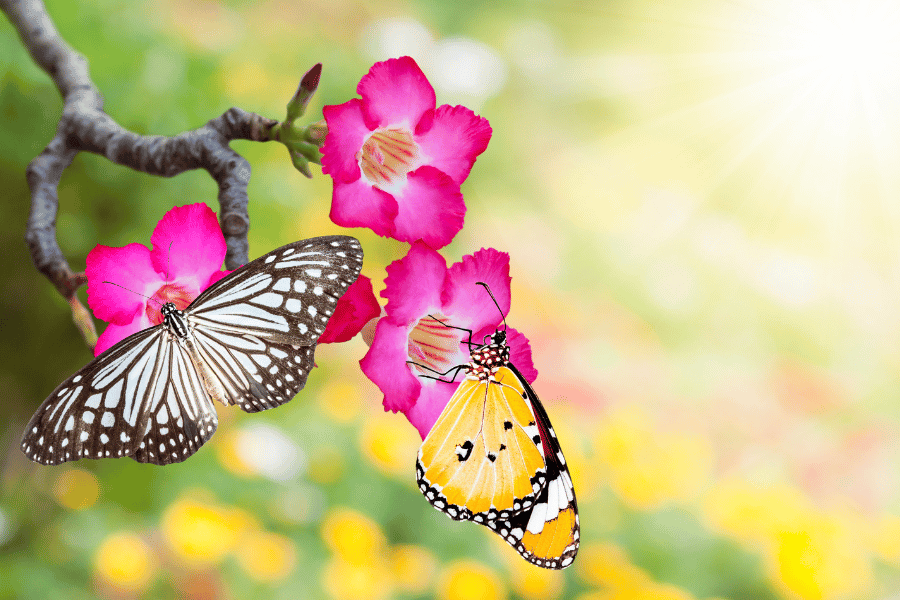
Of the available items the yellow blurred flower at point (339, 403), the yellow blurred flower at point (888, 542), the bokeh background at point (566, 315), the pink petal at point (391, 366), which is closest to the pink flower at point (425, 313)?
the pink petal at point (391, 366)

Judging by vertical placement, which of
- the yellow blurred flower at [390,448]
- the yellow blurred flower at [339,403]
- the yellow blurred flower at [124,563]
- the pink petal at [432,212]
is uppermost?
the yellow blurred flower at [339,403]

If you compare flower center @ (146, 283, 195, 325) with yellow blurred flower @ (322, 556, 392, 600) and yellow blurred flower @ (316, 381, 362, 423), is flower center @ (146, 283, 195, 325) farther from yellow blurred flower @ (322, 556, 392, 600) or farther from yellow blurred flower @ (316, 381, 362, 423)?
yellow blurred flower @ (316, 381, 362, 423)

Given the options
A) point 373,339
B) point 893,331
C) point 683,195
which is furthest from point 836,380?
point 373,339

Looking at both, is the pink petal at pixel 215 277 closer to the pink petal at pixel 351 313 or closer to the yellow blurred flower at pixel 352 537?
the pink petal at pixel 351 313

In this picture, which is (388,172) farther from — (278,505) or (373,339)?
(278,505)

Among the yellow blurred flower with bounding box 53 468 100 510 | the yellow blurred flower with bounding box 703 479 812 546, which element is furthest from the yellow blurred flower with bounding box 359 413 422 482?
the yellow blurred flower with bounding box 703 479 812 546

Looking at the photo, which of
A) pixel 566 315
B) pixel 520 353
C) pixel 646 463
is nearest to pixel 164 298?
pixel 520 353
